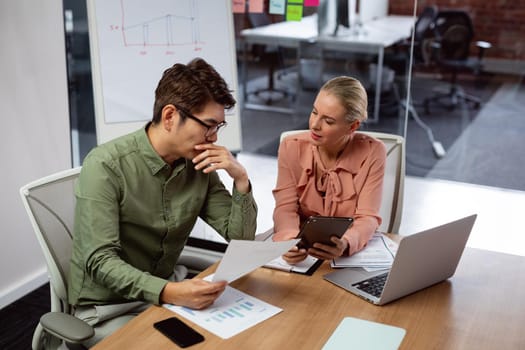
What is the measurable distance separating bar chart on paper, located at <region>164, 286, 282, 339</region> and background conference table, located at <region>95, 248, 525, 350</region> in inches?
0.8

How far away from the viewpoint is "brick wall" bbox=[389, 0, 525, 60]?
3.30 meters

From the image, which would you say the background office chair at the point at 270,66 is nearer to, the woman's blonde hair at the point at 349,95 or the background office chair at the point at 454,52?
the background office chair at the point at 454,52

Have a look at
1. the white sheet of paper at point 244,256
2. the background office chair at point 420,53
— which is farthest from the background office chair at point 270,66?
the white sheet of paper at point 244,256

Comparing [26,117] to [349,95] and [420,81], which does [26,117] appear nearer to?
[349,95]

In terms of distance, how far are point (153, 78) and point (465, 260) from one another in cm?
163

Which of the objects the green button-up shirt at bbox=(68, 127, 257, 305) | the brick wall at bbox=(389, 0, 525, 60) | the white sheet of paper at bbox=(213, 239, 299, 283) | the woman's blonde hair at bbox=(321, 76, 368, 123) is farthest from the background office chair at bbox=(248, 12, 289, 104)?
the white sheet of paper at bbox=(213, 239, 299, 283)

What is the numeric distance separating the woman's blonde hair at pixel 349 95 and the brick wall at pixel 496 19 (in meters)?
1.49

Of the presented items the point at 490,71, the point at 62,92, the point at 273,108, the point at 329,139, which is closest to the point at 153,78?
the point at 62,92

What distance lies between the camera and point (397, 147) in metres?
2.43

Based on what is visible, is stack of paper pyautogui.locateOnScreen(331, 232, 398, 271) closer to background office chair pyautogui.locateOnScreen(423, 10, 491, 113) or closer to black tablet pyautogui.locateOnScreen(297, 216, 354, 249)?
black tablet pyautogui.locateOnScreen(297, 216, 354, 249)

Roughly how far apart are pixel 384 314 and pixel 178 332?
1.77 ft

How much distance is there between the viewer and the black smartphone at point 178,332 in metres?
1.48

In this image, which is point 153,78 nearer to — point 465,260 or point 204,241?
point 204,241

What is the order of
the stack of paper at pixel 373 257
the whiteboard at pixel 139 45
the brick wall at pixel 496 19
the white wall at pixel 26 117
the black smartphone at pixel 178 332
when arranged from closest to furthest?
the black smartphone at pixel 178 332 → the stack of paper at pixel 373 257 → the whiteboard at pixel 139 45 → the white wall at pixel 26 117 → the brick wall at pixel 496 19
